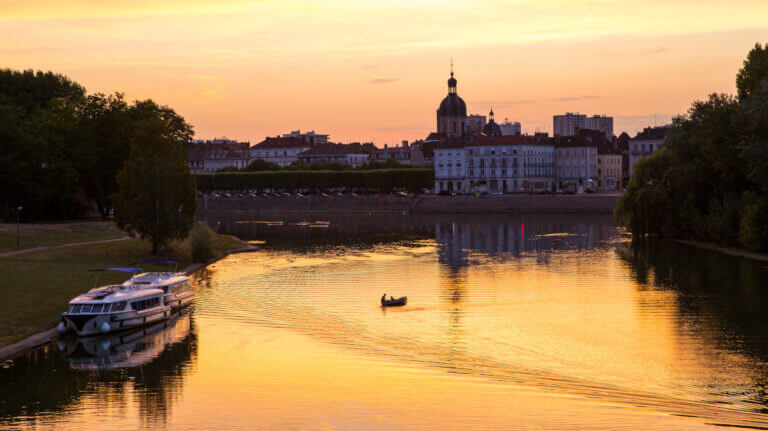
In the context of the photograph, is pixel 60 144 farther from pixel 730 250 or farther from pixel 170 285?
pixel 730 250

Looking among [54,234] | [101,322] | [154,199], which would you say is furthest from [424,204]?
[101,322]

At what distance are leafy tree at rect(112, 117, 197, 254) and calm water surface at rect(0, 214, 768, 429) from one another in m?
6.35

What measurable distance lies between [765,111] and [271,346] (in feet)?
162

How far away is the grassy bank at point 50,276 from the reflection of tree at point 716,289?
114ft

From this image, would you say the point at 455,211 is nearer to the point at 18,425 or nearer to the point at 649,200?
the point at 649,200

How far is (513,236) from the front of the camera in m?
112

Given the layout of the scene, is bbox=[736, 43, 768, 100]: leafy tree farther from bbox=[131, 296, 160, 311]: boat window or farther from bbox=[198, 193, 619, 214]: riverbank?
bbox=[198, 193, 619, 214]: riverbank

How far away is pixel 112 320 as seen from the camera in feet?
147

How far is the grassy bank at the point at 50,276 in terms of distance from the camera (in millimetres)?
44031

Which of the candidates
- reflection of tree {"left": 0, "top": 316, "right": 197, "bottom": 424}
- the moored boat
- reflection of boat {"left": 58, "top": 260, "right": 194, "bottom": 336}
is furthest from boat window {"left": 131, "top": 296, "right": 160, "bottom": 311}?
reflection of tree {"left": 0, "top": 316, "right": 197, "bottom": 424}

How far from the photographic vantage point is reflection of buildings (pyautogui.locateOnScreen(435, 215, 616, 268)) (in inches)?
3583

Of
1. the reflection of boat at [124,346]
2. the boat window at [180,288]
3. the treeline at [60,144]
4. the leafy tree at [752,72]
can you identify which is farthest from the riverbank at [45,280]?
the leafy tree at [752,72]

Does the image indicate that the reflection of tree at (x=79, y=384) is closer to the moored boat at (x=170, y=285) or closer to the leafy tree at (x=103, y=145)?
the moored boat at (x=170, y=285)

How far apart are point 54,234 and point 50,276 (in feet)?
86.0
